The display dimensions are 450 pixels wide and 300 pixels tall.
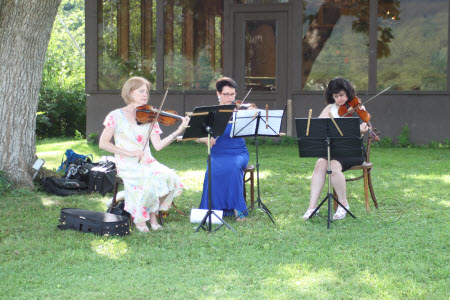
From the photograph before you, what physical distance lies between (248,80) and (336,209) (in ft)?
22.8

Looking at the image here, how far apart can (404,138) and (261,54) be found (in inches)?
138

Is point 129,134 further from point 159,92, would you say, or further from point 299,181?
point 159,92

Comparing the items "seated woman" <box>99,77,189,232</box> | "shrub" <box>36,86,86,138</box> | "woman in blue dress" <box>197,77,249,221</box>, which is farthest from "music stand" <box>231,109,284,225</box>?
"shrub" <box>36,86,86,138</box>

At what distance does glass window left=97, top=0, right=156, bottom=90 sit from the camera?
44.4 ft

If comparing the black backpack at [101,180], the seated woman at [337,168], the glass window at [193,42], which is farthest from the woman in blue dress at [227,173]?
the glass window at [193,42]

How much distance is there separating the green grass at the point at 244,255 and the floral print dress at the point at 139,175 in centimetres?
32

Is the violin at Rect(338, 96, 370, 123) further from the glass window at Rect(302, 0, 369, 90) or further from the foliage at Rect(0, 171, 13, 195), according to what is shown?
the glass window at Rect(302, 0, 369, 90)

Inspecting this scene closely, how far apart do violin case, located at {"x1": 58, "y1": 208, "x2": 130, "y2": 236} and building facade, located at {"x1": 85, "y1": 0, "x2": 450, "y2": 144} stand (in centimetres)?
765

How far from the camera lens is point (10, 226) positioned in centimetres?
606

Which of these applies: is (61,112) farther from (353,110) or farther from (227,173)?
(353,110)

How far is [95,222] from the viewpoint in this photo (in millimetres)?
5605

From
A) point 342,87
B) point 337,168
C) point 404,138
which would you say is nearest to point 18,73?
point 342,87

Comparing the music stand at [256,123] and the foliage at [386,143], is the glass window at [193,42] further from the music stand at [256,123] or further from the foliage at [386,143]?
the music stand at [256,123]

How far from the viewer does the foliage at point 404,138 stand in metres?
12.5
